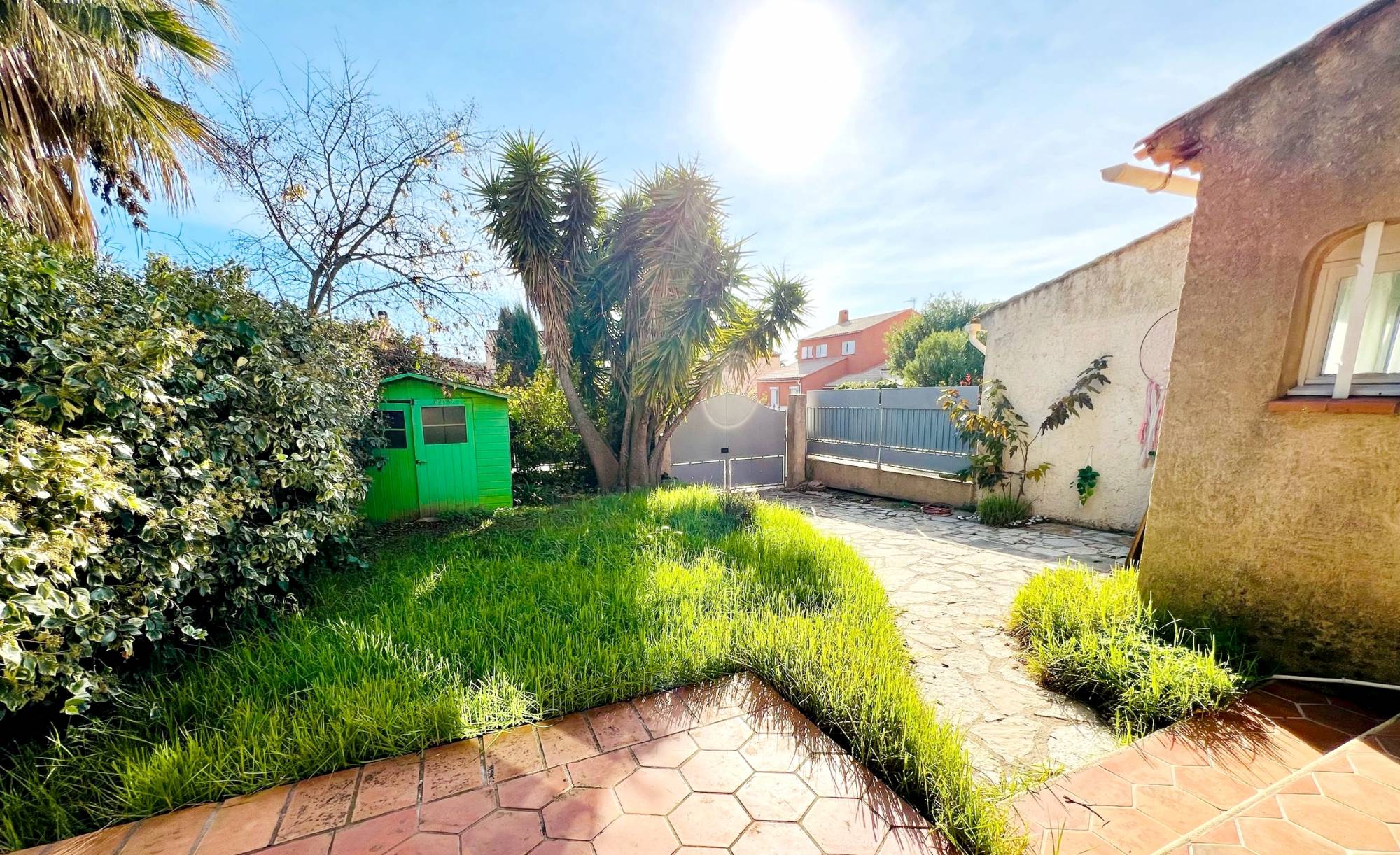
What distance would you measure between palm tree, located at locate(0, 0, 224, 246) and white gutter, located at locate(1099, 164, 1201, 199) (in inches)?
295

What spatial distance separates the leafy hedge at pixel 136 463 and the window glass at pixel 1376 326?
5.79 meters

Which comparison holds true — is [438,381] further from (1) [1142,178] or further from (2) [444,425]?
(1) [1142,178]

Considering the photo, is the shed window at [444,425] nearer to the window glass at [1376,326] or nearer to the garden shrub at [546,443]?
the garden shrub at [546,443]

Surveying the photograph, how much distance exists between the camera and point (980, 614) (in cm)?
345

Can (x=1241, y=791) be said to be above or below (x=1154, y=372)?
below

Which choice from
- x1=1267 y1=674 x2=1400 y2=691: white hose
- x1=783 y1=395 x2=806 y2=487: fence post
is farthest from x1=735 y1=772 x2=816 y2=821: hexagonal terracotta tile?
x1=783 y1=395 x2=806 y2=487: fence post

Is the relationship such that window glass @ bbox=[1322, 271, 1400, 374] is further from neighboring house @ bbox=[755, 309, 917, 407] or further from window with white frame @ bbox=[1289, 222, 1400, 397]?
neighboring house @ bbox=[755, 309, 917, 407]

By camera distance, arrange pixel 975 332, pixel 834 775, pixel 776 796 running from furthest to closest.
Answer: pixel 975 332
pixel 834 775
pixel 776 796

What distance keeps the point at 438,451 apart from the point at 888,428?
24.9 ft

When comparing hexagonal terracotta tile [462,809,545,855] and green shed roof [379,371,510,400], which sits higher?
green shed roof [379,371,510,400]

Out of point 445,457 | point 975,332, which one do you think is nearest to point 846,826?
point 445,457

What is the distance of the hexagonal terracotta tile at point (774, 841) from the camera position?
5.07ft

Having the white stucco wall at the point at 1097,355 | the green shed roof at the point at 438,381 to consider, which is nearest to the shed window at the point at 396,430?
the green shed roof at the point at 438,381

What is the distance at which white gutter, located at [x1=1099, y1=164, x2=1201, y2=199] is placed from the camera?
10.5 feet
